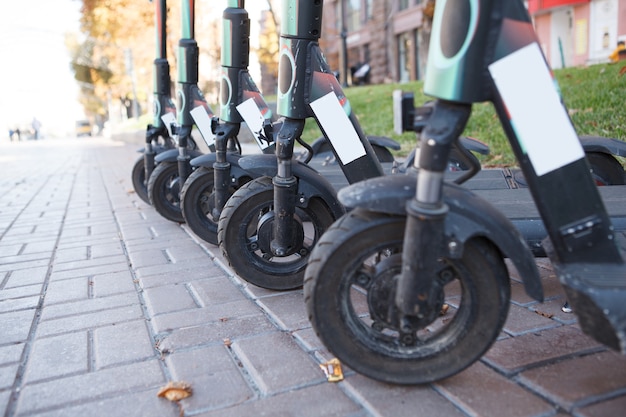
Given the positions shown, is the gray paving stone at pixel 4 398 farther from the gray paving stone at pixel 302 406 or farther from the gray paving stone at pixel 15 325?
the gray paving stone at pixel 302 406

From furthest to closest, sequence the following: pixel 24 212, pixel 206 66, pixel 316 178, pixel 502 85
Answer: pixel 206 66 < pixel 24 212 < pixel 316 178 < pixel 502 85

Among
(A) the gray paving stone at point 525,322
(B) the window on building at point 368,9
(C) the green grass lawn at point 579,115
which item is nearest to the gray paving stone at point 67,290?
(A) the gray paving stone at point 525,322

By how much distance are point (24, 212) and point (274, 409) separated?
539cm

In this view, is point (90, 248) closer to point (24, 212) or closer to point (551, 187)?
point (24, 212)

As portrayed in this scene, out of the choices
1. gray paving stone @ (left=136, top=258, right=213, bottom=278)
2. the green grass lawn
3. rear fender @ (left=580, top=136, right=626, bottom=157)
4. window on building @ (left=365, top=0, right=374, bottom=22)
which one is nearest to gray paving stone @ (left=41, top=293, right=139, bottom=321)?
gray paving stone @ (left=136, top=258, right=213, bottom=278)

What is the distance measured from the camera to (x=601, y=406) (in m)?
1.85

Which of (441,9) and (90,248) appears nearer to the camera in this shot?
(441,9)

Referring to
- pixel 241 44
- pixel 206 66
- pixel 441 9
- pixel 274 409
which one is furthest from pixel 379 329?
pixel 206 66

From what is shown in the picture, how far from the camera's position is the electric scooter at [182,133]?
4.58 metres

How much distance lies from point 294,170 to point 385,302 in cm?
113

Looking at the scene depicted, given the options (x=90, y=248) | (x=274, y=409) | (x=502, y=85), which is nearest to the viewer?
(x=502, y=85)

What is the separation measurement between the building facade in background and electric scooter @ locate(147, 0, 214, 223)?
10767 millimetres

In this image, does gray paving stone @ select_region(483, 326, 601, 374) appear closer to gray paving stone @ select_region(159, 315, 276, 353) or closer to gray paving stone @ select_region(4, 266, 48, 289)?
gray paving stone @ select_region(159, 315, 276, 353)

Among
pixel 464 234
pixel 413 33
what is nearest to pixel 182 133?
pixel 464 234
